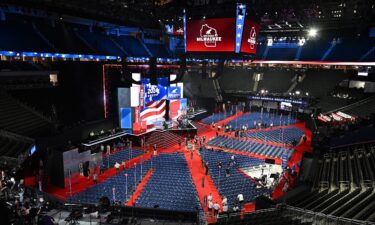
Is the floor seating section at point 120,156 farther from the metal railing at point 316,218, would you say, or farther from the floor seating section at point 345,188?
the metal railing at point 316,218

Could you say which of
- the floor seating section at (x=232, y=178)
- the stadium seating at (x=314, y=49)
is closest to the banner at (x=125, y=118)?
the floor seating section at (x=232, y=178)

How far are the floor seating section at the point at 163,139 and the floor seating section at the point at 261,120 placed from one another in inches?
370

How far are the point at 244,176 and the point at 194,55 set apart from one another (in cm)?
1023

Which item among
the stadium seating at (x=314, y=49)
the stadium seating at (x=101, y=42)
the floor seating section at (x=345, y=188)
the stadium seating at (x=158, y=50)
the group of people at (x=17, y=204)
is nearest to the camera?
the group of people at (x=17, y=204)

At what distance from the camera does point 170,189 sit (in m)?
17.1

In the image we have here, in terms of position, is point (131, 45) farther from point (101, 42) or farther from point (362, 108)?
point (362, 108)

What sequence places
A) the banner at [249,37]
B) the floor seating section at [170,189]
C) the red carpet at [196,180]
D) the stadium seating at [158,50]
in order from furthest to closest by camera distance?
the stadium seating at [158,50] < the red carpet at [196,180] < the floor seating section at [170,189] < the banner at [249,37]

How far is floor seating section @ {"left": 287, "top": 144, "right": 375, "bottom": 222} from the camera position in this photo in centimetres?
1088

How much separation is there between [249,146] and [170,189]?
12.9 m

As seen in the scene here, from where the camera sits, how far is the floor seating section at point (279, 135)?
2968 centimetres

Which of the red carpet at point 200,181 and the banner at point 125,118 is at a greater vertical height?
the banner at point 125,118

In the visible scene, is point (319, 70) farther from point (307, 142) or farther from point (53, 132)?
point (53, 132)

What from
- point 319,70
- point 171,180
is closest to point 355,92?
point 319,70

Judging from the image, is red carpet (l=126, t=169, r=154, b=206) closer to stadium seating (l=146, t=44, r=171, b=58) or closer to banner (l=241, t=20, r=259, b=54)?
banner (l=241, t=20, r=259, b=54)
